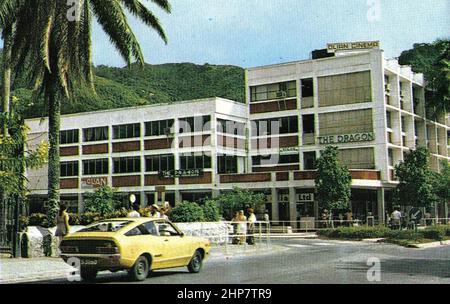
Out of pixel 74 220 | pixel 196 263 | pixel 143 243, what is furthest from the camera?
pixel 74 220

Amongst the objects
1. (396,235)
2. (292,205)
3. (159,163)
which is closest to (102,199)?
(159,163)

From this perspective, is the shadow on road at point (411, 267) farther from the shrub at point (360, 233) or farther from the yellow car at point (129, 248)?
the shrub at point (360, 233)

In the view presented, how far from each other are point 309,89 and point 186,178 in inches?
515

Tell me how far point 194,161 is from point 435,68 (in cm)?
2097

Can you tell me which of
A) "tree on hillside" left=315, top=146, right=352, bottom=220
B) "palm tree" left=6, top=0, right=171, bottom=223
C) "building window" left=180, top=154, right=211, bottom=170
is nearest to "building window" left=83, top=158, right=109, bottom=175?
"building window" left=180, top=154, right=211, bottom=170

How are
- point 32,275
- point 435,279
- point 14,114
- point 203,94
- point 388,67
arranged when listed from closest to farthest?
point 435,279
point 32,275
point 14,114
point 388,67
point 203,94

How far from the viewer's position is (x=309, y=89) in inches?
2047

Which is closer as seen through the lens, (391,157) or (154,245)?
(154,245)

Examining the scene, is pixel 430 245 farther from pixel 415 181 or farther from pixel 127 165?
pixel 127 165

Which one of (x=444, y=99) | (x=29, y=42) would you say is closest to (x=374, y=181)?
(x=444, y=99)

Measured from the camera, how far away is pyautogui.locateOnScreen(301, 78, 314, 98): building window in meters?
51.7

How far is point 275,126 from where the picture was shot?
53188 millimetres

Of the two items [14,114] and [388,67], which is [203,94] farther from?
[14,114]

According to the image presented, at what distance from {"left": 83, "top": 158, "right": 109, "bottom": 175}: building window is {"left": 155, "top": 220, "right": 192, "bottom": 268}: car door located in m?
44.9
